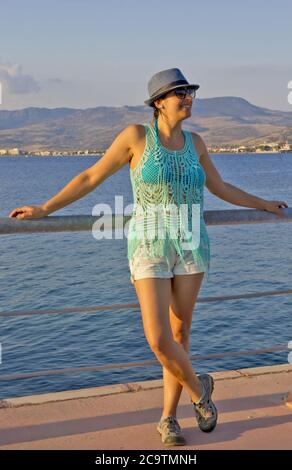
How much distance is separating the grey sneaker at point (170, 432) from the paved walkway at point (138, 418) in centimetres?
3

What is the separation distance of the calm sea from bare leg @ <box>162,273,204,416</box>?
8.56m

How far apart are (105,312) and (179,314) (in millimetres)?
15116

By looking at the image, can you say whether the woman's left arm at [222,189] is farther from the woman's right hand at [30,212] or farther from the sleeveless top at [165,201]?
the woman's right hand at [30,212]

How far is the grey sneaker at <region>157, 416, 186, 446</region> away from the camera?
3.65 m

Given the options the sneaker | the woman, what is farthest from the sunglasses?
the sneaker

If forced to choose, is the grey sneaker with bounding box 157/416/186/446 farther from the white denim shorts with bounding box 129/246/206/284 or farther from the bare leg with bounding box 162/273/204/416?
the white denim shorts with bounding box 129/246/206/284

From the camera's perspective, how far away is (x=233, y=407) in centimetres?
420

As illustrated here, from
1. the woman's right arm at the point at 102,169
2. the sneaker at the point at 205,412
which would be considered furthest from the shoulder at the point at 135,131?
the sneaker at the point at 205,412

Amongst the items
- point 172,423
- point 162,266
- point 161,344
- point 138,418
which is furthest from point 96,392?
point 162,266

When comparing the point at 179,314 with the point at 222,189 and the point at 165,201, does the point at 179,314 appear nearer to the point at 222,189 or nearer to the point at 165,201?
the point at 165,201

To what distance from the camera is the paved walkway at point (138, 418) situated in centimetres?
369

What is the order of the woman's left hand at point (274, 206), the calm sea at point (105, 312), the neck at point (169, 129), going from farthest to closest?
the calm sea at point (105, 312) → the woman's left hand at point (274, 206) → the neck at point (169, 129)
